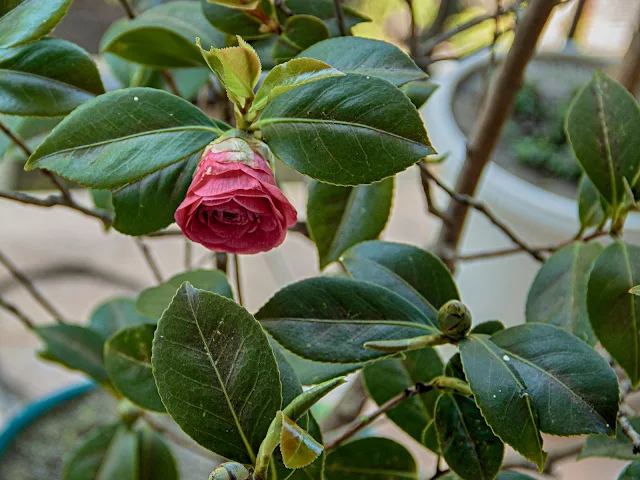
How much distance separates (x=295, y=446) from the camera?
0.29 metres

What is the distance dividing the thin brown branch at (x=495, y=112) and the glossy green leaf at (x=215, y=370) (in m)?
0.30

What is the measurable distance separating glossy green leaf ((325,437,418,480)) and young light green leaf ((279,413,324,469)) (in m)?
0.19

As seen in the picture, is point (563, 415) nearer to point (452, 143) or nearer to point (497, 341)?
point (497, 341)

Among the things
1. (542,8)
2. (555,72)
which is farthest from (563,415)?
(555,72)

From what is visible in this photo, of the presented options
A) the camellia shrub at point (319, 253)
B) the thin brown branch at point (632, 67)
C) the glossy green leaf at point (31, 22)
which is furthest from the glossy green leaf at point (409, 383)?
the thin brown branch at point (632, 67)

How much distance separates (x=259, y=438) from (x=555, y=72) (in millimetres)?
1179

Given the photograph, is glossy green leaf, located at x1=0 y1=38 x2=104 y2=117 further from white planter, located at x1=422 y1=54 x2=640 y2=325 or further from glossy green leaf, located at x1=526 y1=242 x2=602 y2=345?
white planter, located at x1=422 y1=54 x2=640 y2=325

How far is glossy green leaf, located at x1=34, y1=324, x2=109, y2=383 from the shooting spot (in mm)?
638

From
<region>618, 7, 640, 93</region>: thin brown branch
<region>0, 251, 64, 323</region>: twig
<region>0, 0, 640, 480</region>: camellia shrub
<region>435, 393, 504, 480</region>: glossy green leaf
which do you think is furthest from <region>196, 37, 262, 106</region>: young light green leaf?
<region>618, 7, 640, 93</region>: thin brown branch

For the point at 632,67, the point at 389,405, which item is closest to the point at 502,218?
the point at 632,67

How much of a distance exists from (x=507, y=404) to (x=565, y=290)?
16cm

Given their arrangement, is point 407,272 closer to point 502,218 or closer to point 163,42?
point 163,42

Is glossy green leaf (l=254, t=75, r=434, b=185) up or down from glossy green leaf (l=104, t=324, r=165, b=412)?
up

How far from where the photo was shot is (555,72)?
1.32 meters
